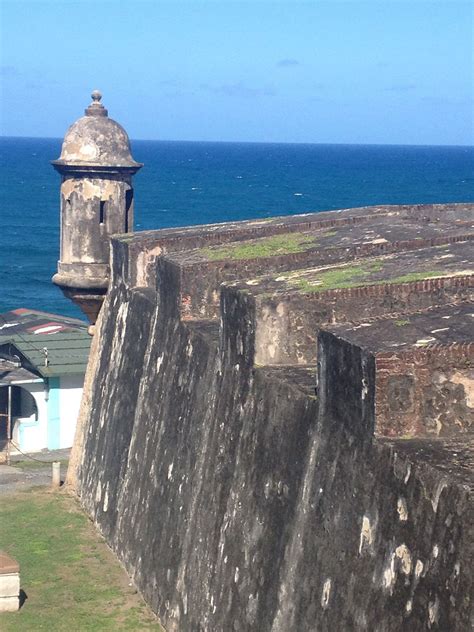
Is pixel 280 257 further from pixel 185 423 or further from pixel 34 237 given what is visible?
pixel 34 237

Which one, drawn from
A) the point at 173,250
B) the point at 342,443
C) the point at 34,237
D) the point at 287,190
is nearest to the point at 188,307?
the point at 173,250

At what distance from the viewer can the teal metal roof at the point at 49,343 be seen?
71.2 ft

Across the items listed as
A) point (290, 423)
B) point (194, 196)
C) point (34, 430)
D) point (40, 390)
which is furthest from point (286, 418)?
point (194, 196)

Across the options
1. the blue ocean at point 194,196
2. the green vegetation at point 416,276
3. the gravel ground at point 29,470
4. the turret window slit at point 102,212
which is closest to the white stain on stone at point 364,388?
the green vegetation at point 416,276

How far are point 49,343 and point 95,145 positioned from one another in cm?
574

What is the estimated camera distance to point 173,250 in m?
16.5

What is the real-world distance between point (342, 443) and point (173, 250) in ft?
25.1

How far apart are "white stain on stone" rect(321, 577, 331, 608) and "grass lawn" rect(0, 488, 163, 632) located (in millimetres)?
3949

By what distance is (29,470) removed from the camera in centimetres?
1977

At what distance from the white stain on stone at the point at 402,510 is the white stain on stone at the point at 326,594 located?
113 centimetres

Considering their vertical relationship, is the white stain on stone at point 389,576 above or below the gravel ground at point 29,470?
above

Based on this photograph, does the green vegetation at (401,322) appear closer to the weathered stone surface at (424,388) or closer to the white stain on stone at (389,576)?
the weathered stone surface at (424,388)

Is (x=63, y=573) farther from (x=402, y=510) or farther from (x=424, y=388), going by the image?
(x=402, y=510)

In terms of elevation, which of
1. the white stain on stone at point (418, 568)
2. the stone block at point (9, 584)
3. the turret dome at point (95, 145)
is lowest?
the stone block at point (9, 584)
